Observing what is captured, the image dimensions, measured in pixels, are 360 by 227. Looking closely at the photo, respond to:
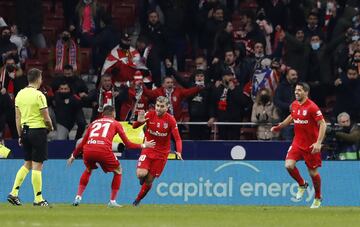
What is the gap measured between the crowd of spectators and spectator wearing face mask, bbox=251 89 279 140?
0.07 ft

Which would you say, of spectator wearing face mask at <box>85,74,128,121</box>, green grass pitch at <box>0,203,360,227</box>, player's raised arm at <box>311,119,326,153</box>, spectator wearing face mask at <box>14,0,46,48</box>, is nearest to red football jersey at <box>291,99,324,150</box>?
player's raised arm at <box>311,119,326,153</box>

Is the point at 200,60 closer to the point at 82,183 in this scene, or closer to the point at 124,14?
the point at 124,14

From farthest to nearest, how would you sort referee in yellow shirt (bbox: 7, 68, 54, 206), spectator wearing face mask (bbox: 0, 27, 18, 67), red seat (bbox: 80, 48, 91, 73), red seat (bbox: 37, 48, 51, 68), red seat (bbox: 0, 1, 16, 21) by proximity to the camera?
red seat (bbox: 0, 1, 16, 21)
red seat (bbox: 37, 48, 51, 68)
red seat (bbox: 80, 48, 91, 73)
spectator wearing face mask (bbox: 0, 27, 18, 67)
referee in yellow shirt (bbox: 7, 68, 54, 206)

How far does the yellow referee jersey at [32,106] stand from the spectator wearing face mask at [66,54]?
8960 millimetres

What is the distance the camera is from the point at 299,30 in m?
29.2

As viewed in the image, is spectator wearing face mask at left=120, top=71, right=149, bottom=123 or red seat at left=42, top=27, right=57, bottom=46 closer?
spectator wearing face mask at left=120, top=71, right=149, bottom=123

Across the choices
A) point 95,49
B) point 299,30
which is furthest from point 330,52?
point 95,49

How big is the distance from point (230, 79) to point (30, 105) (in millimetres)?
8198

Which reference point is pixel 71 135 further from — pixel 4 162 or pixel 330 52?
pixel 330 52

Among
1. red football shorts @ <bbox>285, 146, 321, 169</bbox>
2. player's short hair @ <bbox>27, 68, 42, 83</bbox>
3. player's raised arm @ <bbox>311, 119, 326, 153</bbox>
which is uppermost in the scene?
player's short hair @ <bbox>27, 68, 42, 83</bbox>

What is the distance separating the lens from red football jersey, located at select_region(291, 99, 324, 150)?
22.3m

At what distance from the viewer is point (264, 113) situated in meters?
28.0

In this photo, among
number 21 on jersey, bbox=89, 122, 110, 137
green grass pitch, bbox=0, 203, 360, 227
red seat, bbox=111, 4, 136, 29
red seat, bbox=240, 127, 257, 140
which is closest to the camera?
green grass pitch, bbox=0, 203, 360, 227

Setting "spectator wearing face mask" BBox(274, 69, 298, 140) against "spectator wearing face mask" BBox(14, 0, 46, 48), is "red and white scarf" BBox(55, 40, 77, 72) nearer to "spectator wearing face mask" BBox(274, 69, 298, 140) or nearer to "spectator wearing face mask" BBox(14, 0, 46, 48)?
"spectator wearing face mask" BBox(14, 0, 46, 48)
